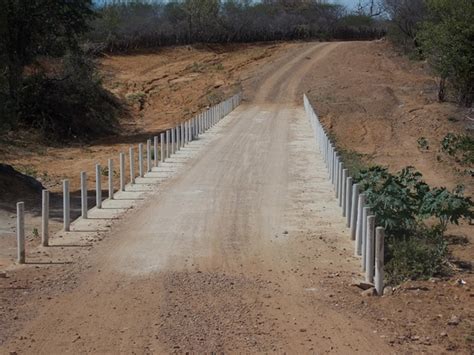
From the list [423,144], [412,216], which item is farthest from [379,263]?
[423,144]

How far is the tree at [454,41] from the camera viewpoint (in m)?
31.8

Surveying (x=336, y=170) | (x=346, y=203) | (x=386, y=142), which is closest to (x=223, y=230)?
(x=346, y=203)

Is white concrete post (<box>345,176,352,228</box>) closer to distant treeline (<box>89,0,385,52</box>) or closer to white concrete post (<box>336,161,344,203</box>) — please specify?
white concrete post (<box>336,161,344,203</box>)

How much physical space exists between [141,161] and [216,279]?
421 inches

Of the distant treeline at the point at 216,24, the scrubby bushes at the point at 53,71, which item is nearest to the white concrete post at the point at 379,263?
the scrubby bushes at the point at 53,71

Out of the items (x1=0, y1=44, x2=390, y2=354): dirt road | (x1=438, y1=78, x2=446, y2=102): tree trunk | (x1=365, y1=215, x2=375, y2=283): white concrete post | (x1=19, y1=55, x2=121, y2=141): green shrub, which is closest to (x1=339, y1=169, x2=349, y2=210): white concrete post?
(x1=0, y1=44, x2=390, y2=354): dirt road

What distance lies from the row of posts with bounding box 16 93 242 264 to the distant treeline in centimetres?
2927

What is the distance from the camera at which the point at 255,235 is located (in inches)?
470

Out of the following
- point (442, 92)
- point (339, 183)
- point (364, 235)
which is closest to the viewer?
point (364, 235)

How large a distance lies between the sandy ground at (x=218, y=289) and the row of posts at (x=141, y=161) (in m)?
0.42

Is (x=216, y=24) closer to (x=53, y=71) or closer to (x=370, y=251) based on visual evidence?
(x=53, y=71)

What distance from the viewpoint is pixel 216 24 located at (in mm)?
78562

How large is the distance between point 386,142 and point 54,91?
57.9ft

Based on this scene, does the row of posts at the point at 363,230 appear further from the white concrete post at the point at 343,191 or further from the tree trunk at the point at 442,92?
the tree trunk at the point at 442,92
